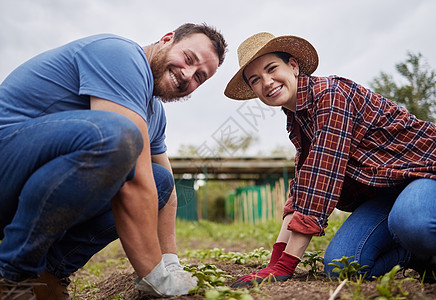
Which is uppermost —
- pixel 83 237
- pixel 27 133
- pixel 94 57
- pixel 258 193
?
pixel 94 57

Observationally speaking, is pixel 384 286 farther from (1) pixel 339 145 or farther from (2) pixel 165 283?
(2) pixel 165 283

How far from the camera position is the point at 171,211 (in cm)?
214

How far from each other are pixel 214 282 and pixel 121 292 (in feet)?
2.22

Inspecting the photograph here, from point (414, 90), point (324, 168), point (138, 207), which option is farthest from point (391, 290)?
point (414, 90)

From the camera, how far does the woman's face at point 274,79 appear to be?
2244 mm

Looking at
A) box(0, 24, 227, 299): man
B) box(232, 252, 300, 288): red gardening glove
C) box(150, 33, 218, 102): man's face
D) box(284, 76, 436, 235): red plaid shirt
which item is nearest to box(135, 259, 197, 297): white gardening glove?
box(0, 24, 227, 299): man

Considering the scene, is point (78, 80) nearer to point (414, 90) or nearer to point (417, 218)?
point (417, 218)

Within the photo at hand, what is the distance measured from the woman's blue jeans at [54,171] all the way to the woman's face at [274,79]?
1.04 m

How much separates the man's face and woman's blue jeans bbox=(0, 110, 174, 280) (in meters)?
0.65

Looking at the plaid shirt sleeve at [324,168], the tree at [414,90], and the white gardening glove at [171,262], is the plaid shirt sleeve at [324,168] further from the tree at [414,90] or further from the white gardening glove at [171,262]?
the tree at [414,90]

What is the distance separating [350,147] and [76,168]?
4.50 feet

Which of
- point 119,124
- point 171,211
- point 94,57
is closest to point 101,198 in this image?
point 119,124

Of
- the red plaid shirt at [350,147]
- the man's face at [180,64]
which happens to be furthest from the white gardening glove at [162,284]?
the man's face at [180,64]

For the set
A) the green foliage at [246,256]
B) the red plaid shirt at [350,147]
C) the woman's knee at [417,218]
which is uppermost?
the red plaid shirt at [350,147]
